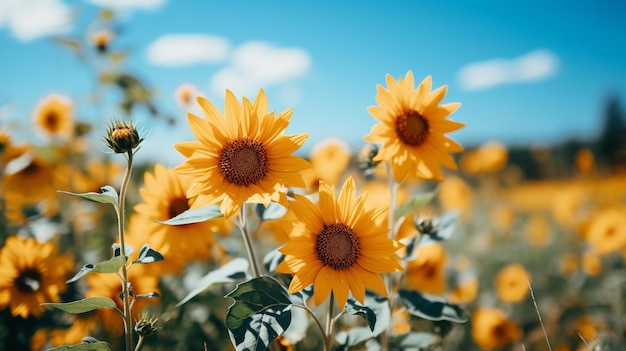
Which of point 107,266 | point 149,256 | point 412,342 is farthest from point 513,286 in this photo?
point 107,266

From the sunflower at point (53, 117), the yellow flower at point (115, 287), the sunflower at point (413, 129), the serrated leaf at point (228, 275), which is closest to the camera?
the serrated leaf at point (228, 275)

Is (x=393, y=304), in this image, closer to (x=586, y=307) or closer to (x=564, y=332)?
(x=564, y=332)

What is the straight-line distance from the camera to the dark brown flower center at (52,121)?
126 inches

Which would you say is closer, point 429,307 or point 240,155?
point 240,155

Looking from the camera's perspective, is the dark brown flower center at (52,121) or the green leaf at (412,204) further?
the dark brown flower center at (52,121)

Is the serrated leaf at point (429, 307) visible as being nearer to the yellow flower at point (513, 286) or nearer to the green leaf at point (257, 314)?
the green leaf at point (257, 314)

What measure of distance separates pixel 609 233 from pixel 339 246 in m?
3.46

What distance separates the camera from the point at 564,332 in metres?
3.15

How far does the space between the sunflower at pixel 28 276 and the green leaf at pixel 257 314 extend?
971 mm

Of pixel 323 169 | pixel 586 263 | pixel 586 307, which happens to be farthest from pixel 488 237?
pixel 323 169

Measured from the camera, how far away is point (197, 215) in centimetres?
104

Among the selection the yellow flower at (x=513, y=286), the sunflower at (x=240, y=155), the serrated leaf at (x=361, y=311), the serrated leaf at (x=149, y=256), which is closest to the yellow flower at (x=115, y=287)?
the serrated leaf at (x=149, y=256)

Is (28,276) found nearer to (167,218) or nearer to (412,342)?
(167,218)

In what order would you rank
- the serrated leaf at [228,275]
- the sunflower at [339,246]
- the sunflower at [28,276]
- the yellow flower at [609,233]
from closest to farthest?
the sunflower at [339,246] → the serrated leaf at [228,275] → the sunflower at [28,276] → the yellow flower at [609,233]
